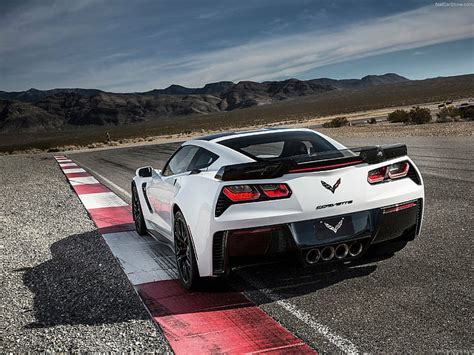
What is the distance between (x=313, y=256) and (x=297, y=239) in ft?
0.68

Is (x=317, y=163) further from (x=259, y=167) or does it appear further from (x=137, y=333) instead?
(x=137, y=333)

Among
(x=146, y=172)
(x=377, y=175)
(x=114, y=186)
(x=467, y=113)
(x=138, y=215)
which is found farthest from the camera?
(x=467, y=113)

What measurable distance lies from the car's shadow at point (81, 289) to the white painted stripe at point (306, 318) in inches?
38.3

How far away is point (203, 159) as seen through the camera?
4.87 metres

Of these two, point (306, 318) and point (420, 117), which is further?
point (420, 117)

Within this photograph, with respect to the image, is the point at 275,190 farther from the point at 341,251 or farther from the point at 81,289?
the point at 81,289

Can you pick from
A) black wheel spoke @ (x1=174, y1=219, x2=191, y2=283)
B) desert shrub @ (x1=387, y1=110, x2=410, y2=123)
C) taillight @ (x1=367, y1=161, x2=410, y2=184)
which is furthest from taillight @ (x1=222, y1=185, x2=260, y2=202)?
desert shrub @ (x1=387, y1=110, x2=410, y2=123)

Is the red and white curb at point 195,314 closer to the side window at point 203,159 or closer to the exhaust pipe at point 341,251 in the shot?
the exhaust pipe at point 341,251

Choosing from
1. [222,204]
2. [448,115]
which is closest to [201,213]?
[222,204]

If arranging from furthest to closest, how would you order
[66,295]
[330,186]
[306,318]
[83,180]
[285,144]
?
[83,180] < [285,144] < [66,295] < [330,186] < [306,318]

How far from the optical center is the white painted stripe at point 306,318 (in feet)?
→ 10.4

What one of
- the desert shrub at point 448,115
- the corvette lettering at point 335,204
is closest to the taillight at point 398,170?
the corvette lettering at point 335,204

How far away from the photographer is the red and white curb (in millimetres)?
3346

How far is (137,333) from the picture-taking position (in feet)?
11.9
